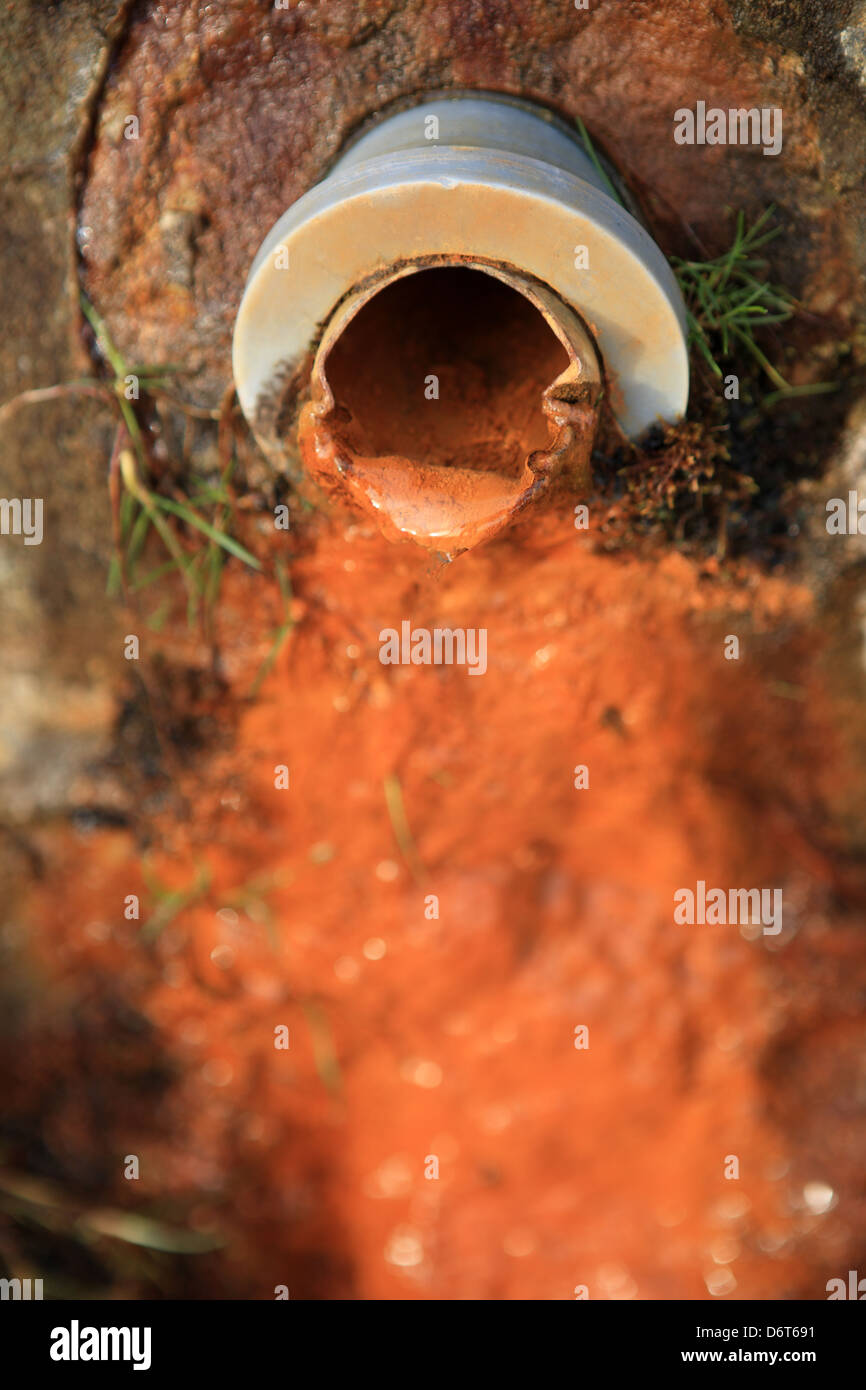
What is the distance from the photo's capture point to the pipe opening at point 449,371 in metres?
1.48

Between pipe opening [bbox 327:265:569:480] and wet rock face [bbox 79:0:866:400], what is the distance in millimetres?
253

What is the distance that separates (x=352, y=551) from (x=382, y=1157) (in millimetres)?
1455

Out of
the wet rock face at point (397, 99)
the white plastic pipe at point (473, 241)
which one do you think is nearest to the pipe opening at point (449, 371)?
the white plastic pipe at point (473, 241)

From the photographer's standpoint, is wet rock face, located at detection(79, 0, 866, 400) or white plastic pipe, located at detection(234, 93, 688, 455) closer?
white plastic pipe, located at detection(234, 93, 688, 455)

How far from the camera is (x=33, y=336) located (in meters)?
1.70

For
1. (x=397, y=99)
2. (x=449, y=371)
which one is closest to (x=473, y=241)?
(x=449, y=371)

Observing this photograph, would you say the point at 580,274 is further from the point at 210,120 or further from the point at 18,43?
the point at 18,43

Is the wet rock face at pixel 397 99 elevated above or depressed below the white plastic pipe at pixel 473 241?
above

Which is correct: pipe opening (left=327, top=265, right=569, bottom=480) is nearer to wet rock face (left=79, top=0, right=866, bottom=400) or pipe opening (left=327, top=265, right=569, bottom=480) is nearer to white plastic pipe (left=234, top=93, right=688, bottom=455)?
white plastic pipe (left=234, top=93, right=688, bottom=455)

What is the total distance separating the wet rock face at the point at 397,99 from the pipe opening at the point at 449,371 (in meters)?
0.25

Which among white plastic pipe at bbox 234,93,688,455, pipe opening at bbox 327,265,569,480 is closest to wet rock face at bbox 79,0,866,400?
white plastic pipe at bbox 234,93,688,455

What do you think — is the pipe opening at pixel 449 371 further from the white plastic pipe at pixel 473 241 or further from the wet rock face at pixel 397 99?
the wet rock face at pixel 397 99

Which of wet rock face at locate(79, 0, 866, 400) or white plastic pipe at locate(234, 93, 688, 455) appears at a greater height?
wet rock face at locate(79, 0, 866, 400)

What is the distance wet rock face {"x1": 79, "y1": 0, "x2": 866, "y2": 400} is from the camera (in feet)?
4.91
